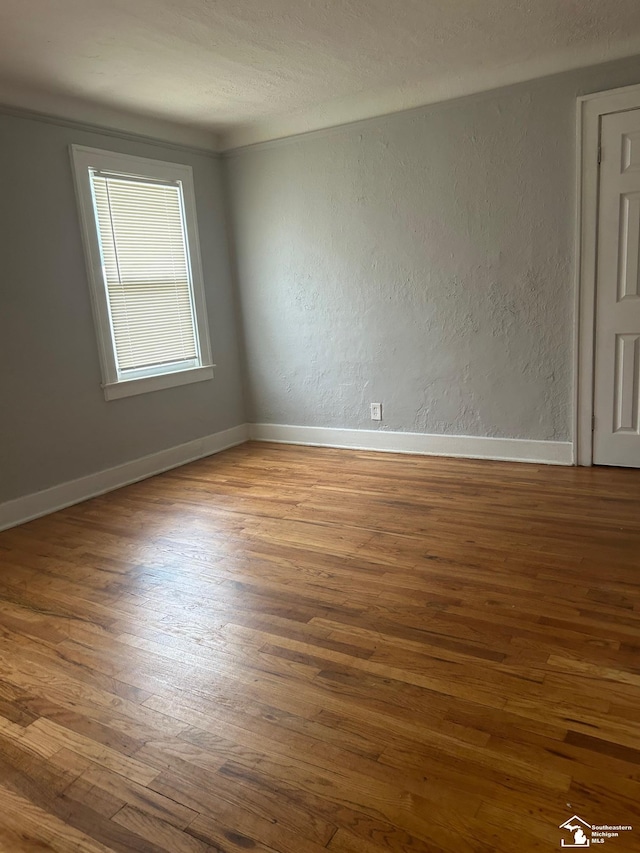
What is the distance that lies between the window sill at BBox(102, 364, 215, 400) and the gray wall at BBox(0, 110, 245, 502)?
6cm

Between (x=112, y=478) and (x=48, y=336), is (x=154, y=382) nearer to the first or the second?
(x=112, y=478)

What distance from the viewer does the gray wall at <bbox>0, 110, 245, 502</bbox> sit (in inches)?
139

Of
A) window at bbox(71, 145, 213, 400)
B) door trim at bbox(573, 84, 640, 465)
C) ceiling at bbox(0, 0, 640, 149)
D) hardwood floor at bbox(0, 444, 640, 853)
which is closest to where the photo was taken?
hardwood floor at bbox(0, 444, 640, 853)

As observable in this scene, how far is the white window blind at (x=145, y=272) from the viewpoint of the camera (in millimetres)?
4121

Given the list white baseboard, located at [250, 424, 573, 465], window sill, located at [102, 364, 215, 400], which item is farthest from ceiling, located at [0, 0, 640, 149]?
white baseboard, located at [250, 424, 573, 465]

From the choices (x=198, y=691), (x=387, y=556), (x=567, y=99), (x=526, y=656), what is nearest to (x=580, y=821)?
(x=526, y=656)

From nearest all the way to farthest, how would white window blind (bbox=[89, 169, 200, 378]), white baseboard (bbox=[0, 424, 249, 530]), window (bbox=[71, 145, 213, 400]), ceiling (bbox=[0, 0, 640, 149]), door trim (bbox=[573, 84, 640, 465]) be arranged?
ceiling (bbox=[0, 0, 640, 149]) → door trim (bbox=[573, 84, 640, 465]) → white baseboard (bbox=[0, 424, 249, 530]) → window (bbox=[71, 145, 213, 400]) → white window blind (bbox=[89, 169, 200, 378])

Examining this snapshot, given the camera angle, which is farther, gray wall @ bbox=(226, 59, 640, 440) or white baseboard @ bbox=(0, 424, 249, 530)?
gray wall @ bbox=(226, 59, 640, 440)

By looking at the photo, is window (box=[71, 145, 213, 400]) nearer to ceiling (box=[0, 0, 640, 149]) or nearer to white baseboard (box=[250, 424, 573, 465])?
ceiling (box=[0, 0, 640, 149])

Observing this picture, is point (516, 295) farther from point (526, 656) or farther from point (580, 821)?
point (580, 821)

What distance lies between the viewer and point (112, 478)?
421 centimetres

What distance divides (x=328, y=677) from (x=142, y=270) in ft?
10.9

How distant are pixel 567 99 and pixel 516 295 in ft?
3.79

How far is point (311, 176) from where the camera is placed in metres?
4.56
